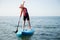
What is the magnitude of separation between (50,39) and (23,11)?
135cm

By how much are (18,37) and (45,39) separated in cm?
91

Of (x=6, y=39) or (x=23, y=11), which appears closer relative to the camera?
(x=6, y=39)

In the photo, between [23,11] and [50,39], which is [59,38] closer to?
[50,39]

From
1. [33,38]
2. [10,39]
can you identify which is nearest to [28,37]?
[33,38]

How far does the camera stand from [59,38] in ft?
24.7

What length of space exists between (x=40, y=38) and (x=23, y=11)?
110 cm

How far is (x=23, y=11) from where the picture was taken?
25.1 ft

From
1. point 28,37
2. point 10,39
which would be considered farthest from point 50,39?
point 10,39

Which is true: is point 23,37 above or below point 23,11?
below

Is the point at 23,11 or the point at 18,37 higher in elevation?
the point at 23,11

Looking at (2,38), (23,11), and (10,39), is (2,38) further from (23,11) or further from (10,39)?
(23,11)

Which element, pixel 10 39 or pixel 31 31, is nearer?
pixel 10 39

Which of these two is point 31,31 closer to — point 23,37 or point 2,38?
point 23,37

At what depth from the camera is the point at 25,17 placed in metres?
7.75
